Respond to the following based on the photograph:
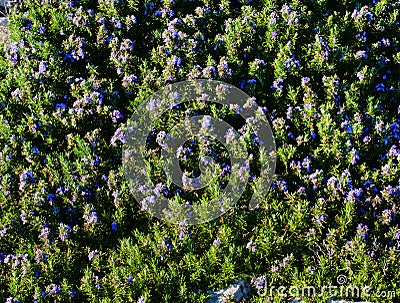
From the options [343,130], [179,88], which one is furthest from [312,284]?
[179,88]

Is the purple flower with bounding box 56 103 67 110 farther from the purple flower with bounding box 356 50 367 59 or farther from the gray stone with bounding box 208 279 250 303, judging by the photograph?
the purple flower with bounding box 356 50 367 59

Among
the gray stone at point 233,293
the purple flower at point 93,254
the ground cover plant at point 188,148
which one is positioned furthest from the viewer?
the purple flower at point 93,254

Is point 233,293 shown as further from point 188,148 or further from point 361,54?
point 361,54

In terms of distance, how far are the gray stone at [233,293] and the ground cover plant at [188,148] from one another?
0.06 meters

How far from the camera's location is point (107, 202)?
5332mm

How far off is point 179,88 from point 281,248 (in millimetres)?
2102

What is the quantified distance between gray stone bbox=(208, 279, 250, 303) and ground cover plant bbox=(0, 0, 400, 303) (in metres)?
0.06

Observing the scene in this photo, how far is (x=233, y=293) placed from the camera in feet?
15.1

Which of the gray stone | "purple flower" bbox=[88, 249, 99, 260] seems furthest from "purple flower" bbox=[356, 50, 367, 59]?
"purple flower" bbox=[88, 249, 99, 260]

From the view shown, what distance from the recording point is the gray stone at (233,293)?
4.58 metres

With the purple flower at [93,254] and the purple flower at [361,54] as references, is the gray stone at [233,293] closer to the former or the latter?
the purple flower at [93,254]

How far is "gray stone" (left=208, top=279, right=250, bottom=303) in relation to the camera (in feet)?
15.0

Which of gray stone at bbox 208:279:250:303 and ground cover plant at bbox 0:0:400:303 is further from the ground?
ground cover plant at bbox 0:0:400:303

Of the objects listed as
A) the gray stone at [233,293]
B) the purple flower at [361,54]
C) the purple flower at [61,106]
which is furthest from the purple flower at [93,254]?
the purple flower at [361,54]
